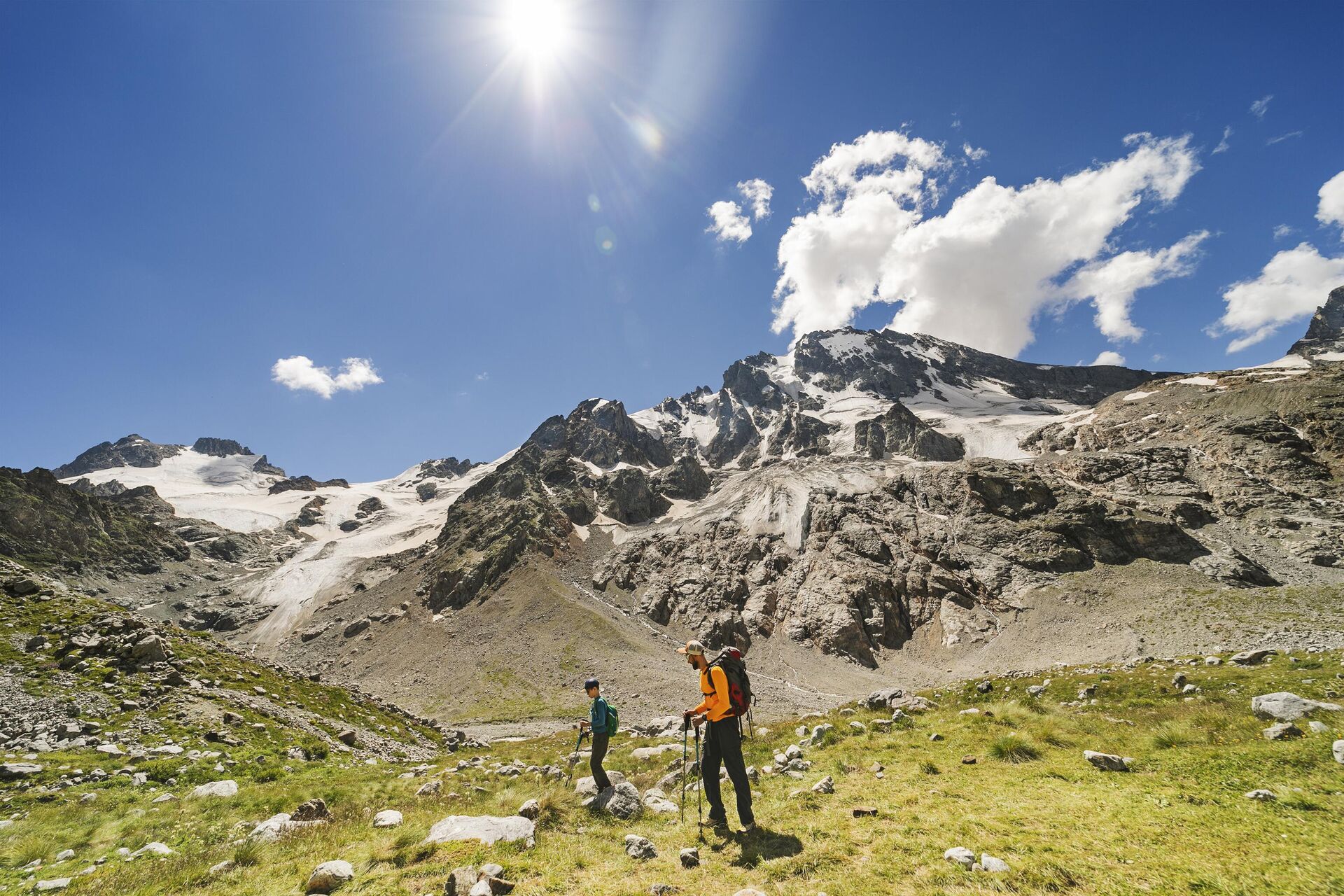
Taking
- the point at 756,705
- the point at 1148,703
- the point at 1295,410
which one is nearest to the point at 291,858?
the point at 1148,703

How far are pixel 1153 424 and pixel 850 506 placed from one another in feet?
260

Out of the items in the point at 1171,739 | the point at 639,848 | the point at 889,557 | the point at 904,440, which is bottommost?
the point at 1171,739

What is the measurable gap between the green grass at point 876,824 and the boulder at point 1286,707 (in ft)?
2.01

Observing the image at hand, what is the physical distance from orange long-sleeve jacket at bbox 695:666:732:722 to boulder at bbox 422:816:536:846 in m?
3.87

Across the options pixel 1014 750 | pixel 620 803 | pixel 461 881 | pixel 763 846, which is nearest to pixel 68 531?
pixel 620 803

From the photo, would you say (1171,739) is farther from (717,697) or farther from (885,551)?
(885,551)

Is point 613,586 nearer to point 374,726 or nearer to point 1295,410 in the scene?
point 374,726

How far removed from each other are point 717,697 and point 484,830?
4996mm

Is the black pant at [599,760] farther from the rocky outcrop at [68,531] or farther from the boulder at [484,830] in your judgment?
the rocky outcrop at [68,531]

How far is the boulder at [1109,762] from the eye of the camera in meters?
10.7

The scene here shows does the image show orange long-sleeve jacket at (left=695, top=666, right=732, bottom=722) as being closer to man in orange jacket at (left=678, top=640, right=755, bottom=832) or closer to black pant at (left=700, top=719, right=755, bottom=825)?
man in orange jacket at (left=678, top=640, right=755, bottom=832)

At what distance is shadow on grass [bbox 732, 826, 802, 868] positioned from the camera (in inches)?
318

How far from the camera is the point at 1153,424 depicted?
394ft

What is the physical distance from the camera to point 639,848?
893 centimetres
